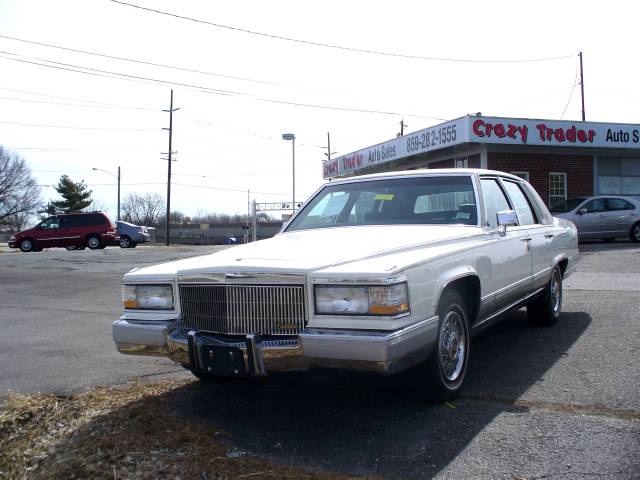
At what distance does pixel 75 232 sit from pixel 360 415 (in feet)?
88.2

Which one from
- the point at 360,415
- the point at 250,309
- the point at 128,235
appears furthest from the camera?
the point at 128,235

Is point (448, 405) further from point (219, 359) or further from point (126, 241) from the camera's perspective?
point (126, 241)

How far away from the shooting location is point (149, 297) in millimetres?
4090

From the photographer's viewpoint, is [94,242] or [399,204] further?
[94,242]

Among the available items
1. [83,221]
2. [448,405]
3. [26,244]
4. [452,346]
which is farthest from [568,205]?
[26,244]

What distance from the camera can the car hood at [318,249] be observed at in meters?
3.65

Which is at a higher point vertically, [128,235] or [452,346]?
[128,235]

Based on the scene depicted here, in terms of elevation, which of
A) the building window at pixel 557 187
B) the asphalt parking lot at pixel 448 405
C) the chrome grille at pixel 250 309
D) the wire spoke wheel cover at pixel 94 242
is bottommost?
the asphalt parking lot at pixel 448 405

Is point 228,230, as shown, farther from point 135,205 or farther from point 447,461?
point 447,461

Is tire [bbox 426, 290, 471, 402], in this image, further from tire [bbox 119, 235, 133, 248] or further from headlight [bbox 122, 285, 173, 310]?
tire [bbox 119, 235, 133, 248]

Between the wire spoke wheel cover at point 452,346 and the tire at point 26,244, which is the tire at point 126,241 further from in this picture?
the wire spoke wheel cover at point 452,346

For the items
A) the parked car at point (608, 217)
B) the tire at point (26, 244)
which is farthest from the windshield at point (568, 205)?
the tire at point (26, 244)

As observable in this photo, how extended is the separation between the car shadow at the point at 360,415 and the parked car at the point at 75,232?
985 inches

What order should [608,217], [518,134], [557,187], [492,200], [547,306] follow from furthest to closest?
1. [557,187]
2. [518,134]
3. [608,217]
4. [547,306]
5. [492,200]
